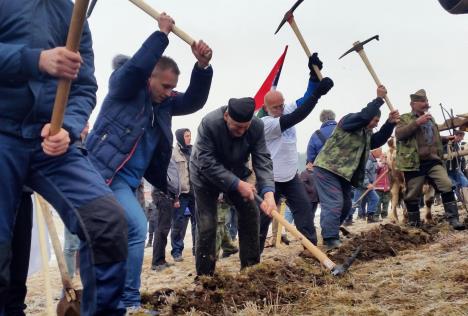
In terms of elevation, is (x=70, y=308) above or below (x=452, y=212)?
below

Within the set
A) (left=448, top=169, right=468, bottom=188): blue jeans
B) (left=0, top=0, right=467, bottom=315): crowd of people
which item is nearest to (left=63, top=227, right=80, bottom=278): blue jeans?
(left=0, top=0, right=467, bottom=315): crowd of people

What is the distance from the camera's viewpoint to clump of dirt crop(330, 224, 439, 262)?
515 cm

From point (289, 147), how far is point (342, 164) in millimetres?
728

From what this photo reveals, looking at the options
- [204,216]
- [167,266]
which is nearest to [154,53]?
[204,216]

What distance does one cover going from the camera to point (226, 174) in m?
4.42

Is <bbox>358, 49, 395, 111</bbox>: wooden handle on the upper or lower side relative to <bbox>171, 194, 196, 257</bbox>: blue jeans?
upper

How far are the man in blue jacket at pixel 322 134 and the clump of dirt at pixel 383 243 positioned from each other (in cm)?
210

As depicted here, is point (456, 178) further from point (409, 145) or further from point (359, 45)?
point (359, 45)

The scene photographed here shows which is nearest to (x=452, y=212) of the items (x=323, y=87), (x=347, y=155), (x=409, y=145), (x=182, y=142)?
(x=409, y=145)

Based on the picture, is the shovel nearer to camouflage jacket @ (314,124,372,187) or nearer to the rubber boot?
camouflage jacket @ (314,124,372,187)

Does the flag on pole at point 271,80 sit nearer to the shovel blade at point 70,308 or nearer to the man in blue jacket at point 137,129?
the man in blue jacket at point 137,129

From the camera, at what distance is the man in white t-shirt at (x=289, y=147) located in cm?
573

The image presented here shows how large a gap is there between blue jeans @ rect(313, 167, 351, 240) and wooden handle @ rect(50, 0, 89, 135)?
4.83 meters

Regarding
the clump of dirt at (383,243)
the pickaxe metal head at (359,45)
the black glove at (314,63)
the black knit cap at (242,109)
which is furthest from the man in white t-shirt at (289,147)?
the black knit cap at (242,109)
